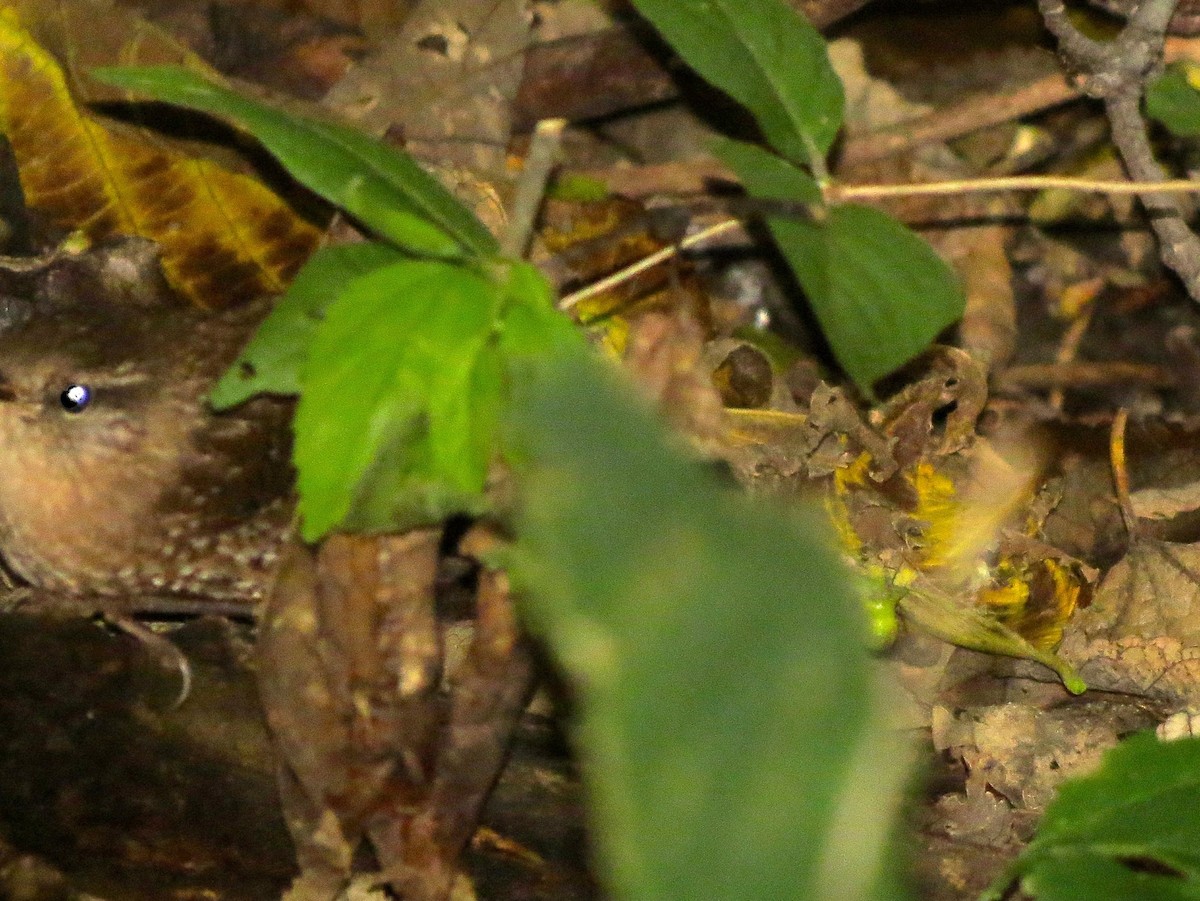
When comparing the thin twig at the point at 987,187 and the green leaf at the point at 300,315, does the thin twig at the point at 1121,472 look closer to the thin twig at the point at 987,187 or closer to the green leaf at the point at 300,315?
the thin twig at the point at 987,187

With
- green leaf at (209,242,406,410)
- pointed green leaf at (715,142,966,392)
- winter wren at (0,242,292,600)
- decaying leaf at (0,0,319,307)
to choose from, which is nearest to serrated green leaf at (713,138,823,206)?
pointed green leaf at (715,142,966,392)

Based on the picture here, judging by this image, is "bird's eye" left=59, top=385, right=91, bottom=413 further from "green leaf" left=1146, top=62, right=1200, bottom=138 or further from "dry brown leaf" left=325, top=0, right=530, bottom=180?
"green leaf" left=1146, top=62, right=1200, bottom=138

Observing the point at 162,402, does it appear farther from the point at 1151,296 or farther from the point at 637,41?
the point at 1151,296

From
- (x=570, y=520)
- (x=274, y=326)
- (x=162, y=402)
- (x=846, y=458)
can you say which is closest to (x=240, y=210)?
(x=162, y=402)

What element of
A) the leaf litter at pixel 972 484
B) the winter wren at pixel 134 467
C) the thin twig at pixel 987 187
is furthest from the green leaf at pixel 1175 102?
the winter wren at pixel 134 467

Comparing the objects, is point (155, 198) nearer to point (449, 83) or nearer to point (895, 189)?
point (449, 83)
